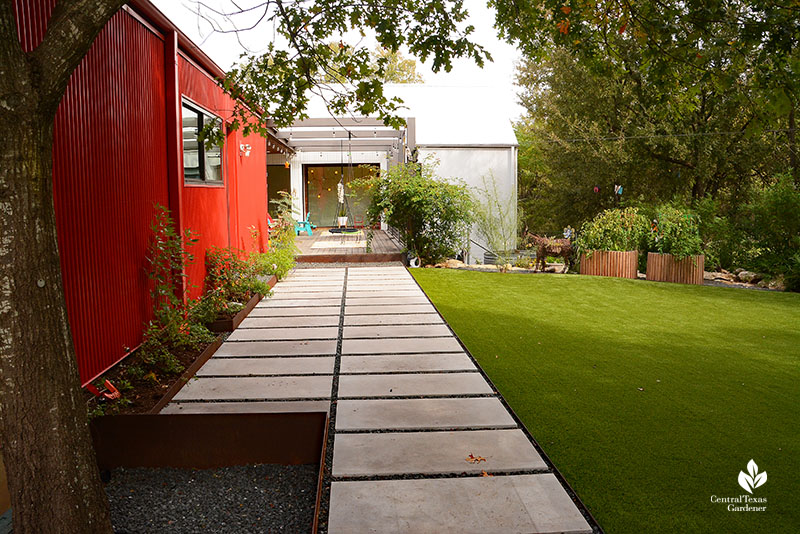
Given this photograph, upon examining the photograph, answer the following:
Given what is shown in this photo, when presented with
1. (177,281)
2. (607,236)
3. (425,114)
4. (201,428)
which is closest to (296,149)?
(425,114)

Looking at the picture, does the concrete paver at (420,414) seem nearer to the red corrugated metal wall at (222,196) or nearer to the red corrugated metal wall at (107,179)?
the red corrugated metal wall at (107,179)

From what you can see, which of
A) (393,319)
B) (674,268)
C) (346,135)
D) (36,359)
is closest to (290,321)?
(393,319)

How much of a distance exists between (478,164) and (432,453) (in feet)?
39.5

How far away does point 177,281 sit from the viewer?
5477 millimetres

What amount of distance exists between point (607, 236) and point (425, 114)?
639 centimetres

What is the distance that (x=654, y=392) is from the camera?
4043 millimetres

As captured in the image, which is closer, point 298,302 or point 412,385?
point 412,385

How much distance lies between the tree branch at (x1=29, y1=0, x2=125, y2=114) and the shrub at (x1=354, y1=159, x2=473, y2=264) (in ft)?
29.3

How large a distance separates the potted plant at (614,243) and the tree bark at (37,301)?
29.9 ft

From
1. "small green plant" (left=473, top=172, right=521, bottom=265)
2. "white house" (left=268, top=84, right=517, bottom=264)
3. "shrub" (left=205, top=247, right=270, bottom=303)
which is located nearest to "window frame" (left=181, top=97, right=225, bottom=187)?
"shrub" (left=205, top=247, right=270, bottom=303)

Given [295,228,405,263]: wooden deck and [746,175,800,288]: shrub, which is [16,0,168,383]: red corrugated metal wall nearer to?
[295,228,405,263]: wooden deck

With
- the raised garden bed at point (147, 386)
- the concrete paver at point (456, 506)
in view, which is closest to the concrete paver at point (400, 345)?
the raised garden bed at point (147, 386)

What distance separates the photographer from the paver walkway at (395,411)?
2465mm

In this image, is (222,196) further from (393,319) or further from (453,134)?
(453,134)
